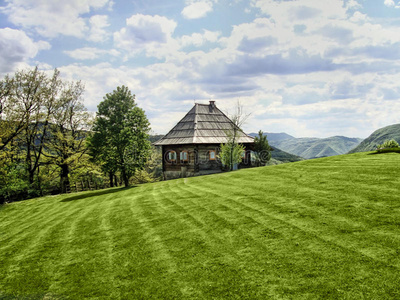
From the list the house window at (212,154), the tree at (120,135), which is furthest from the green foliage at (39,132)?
the house window at (212,154)

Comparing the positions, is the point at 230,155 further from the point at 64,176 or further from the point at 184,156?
the point at 64,176

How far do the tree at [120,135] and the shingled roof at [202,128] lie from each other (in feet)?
24.1

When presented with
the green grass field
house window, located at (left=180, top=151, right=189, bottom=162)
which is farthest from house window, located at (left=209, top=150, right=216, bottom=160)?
the green grass field

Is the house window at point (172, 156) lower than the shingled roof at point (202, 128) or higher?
lower

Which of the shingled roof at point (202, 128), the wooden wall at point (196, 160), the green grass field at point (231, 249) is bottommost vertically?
the green grass field at point (231, 249)

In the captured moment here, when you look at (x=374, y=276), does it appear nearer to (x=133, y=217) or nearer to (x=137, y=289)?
(x=137, y=289)

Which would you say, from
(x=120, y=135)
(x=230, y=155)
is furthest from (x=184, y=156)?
(x=120, y=135)

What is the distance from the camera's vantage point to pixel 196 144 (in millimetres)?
32031

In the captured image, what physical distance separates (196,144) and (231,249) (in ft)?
83.0

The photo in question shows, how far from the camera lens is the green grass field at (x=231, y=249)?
5.48 metres

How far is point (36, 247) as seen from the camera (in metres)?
9.43

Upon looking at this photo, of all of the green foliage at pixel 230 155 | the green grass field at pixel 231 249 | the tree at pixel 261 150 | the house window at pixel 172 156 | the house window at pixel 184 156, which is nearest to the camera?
the green grass field at pixel 231 249

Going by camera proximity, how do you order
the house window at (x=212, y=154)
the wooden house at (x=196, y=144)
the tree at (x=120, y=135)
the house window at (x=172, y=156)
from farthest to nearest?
the house window at (x=172, y=156) < the house window at (x=212, y=154) < the wooden house at (x=196, y=144) < the tree at (x=120, y=135)

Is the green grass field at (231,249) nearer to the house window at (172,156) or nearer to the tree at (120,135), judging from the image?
the tree at (120,135)
